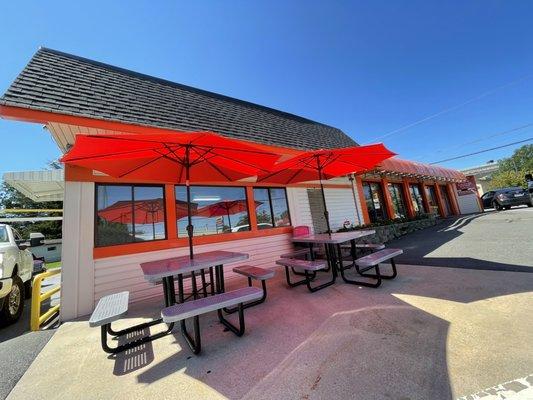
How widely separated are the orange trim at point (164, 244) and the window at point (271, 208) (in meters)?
0.39

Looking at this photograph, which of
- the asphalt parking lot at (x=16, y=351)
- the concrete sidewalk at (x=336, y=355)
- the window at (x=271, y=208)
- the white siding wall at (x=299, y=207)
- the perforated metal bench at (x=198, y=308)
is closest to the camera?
the concrete sidewalk at (x=336, y=355)

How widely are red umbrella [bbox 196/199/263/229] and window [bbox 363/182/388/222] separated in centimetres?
728

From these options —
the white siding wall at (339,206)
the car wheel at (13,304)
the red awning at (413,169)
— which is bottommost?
the car wheel at (13,304)

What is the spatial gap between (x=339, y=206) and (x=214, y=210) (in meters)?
5.75

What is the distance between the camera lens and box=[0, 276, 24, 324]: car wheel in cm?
446

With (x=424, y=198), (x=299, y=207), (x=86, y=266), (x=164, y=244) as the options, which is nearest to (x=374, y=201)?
(x=299, y=207)

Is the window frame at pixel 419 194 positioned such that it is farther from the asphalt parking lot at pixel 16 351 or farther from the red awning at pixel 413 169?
the asphalt parking lot at pixel 16 351

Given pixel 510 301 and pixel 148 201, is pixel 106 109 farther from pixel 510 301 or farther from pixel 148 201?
pixel 510 301

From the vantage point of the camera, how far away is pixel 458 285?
363 centimetres

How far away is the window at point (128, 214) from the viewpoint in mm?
4895

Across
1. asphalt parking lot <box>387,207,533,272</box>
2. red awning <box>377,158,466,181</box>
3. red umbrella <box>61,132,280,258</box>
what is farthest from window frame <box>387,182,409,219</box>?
red umbrella <box>61,132,280,258</box>

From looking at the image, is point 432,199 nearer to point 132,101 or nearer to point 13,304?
point 132,101

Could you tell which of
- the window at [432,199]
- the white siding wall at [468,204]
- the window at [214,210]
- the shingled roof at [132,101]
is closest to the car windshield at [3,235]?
the shingled roof at [132,101]

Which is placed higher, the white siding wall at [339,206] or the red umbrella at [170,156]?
the red umbrella at [170,156]
